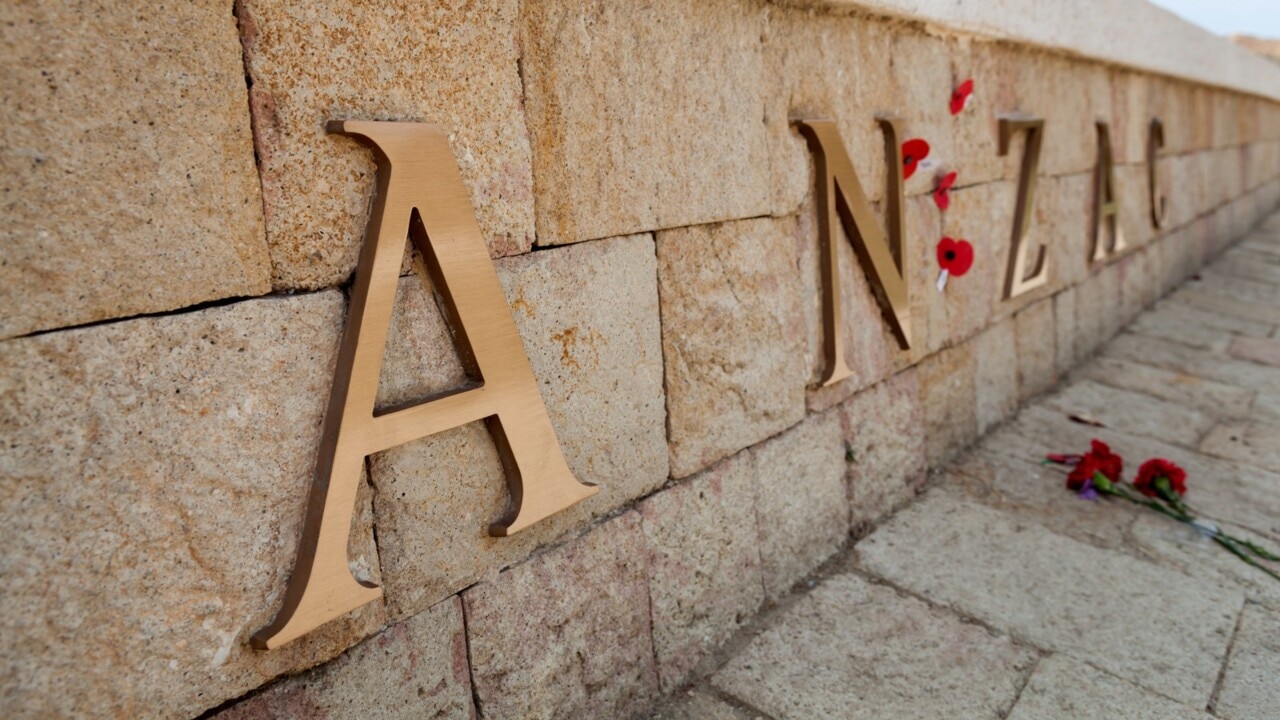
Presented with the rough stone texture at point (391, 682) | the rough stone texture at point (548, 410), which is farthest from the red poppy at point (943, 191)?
the rough stone texture at point (391, 682)

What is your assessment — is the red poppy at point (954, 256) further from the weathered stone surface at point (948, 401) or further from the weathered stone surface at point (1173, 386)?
the weathered stone surface at point (1173, 386)

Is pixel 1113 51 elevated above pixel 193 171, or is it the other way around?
pixel 1113 51

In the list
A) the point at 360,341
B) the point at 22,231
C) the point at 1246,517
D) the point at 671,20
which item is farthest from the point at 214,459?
the point at 1246,517

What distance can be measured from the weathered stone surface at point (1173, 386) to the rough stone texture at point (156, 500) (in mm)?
4267

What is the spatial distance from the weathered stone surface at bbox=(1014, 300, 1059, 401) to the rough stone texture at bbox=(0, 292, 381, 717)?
3525 millimetres

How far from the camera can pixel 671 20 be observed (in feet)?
6.77

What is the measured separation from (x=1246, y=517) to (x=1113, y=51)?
8.88 ft

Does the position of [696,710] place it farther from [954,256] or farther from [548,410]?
[954,256]

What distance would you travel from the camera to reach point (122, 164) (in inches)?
46.4

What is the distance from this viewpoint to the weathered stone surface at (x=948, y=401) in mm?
3295

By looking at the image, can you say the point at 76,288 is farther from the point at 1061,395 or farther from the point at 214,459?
the point at 1061,395

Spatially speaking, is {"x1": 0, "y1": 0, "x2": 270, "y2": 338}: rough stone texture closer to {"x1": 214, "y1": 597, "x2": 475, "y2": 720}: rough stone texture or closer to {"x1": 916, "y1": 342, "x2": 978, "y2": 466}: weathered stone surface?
{"x1": 214, "y1": 597, "x2": 475, "y2": 720}: rough stone texture

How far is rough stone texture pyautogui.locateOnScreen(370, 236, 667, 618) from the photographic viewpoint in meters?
1.56

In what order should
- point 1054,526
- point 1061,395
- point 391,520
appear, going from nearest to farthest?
point 391,520, point 1054,526, point 1061,395
